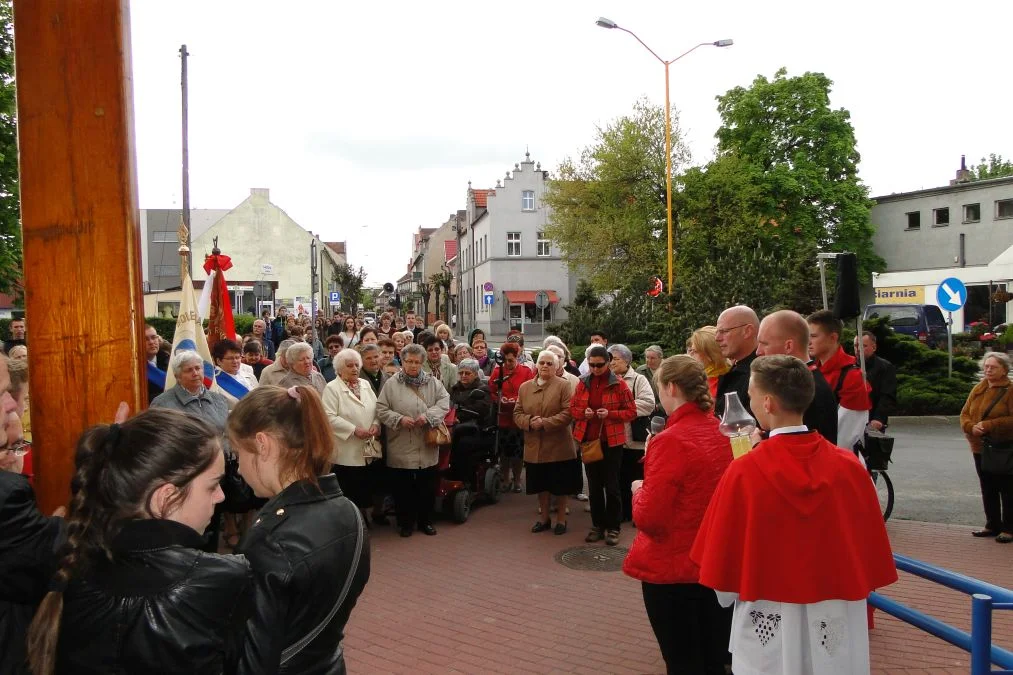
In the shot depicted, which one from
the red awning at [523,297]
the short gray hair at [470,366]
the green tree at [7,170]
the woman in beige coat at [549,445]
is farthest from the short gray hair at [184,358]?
the red awning at [523,297]

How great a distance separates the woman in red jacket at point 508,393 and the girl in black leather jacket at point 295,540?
6558mm

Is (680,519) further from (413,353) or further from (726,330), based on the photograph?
(413,353)

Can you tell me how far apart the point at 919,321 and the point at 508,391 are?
2080cm

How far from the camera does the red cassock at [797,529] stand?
9.18 ft

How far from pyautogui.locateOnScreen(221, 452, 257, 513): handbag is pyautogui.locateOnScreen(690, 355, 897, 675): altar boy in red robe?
3.62m

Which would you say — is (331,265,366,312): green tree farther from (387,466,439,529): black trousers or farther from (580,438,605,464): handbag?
(580,438,605,464): handbag

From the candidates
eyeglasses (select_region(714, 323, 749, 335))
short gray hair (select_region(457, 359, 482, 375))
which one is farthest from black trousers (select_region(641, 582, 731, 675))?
short gray hair (select_region(457, 359, 482, 375))

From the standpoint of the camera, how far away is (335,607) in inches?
80.2

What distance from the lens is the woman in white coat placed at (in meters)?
7.55

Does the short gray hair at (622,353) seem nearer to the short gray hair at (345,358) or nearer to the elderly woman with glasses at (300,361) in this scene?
the short gray hair at (345,358)

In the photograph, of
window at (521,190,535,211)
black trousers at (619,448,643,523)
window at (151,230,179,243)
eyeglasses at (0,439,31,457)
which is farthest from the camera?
window at (151,230,179,243)

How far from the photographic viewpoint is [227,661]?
1.82m

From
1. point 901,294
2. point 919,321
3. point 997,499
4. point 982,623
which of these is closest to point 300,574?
point 982,623

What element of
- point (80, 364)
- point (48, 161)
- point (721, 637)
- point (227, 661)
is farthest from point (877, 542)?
point (48, 161)
